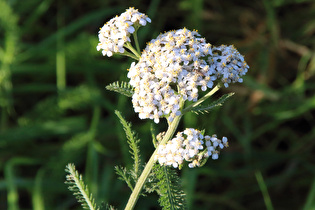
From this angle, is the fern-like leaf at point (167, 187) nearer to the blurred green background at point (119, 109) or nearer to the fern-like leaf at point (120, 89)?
the fern-like leaf at point (120, 89)

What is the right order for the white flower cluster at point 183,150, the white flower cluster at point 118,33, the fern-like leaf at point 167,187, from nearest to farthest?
1. the white flower cluster at point 183,150
2. the fern-like leaf at point 167,187
3. the white flower cluster at point 118,33

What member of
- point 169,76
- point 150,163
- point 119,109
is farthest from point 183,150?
point 119,109

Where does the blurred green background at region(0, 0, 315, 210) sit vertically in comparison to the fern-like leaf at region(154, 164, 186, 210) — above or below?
above

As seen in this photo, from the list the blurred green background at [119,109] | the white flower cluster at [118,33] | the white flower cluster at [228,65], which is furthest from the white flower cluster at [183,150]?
the blurred green background at [119,109]

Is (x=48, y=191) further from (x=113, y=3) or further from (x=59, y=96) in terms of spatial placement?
(x=113, y=3)

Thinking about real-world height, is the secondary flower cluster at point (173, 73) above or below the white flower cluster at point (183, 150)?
above

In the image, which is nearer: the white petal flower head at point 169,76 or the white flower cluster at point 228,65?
the white petal flower head at point 169,76

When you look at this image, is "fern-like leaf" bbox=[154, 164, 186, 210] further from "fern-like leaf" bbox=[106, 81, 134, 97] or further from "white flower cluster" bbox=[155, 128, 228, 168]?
"fern-like leaf" bbox=[106, 81, 134, 97]

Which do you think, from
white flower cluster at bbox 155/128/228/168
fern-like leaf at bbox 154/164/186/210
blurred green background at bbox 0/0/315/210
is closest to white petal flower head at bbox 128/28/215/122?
white flower cluster at bbox 155/128/228/168
